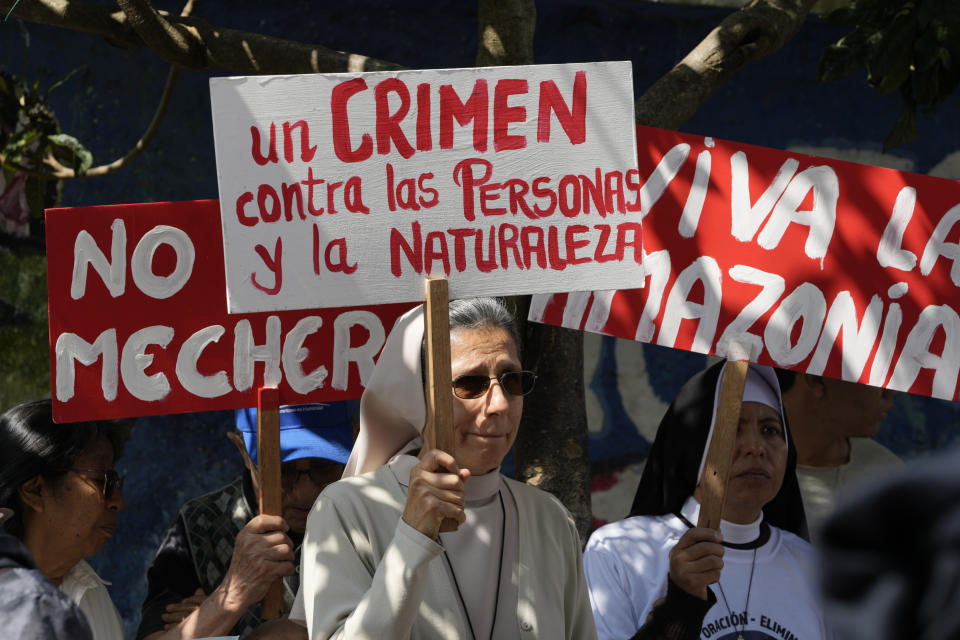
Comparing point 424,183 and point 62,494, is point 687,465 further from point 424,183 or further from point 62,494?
point 62,494

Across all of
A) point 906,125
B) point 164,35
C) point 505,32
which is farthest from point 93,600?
point 906,125

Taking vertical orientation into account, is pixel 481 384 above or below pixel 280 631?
above

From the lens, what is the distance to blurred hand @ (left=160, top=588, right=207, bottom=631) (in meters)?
3.29

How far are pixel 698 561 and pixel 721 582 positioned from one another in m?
0.34

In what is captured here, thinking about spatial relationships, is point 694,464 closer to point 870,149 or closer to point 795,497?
point 795,497

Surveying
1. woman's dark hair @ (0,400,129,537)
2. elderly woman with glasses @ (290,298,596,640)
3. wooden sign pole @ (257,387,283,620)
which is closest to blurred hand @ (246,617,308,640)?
elderly woman with glasses @ (290,298,596,640)

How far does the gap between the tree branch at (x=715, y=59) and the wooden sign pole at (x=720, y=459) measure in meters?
1.38

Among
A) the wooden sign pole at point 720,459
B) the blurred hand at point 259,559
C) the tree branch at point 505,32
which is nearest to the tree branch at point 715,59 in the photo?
the tree branch at point 505,32

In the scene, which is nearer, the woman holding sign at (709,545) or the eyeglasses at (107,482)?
the woman holding sign at (709,545)

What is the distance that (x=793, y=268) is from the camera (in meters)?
3.26

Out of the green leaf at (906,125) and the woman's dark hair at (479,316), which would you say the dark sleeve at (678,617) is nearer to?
the woman's dark hair at (479,316)

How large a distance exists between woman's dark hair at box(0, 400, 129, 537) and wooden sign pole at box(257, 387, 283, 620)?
21.5 inches

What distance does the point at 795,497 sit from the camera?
11.7ft

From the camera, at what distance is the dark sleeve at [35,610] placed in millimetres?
1683
